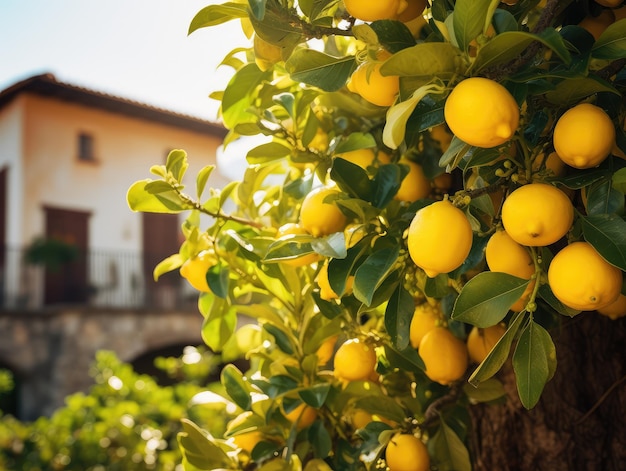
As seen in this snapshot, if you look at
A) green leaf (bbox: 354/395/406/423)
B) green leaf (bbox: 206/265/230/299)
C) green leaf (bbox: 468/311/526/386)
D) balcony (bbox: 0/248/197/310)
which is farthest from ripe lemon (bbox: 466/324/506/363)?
balcony (bbox: 0/248/197/310)

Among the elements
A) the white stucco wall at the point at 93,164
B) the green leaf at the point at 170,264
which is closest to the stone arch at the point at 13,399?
the white stucco wall at the point at 93,164

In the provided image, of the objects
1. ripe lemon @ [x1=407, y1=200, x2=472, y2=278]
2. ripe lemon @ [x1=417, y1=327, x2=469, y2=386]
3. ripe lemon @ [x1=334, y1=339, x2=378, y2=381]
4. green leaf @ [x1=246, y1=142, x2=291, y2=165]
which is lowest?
ripe lemon @ [x1=334, y1=339, x2=378, y2=381]

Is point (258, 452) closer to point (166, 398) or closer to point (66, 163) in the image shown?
point (166, 398)

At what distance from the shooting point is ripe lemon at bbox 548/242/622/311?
583mm

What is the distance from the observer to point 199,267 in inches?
35.7

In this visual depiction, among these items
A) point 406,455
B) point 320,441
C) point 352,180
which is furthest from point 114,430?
point 352,180

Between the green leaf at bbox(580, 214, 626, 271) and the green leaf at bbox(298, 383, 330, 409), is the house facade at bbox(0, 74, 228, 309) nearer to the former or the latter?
the green leaf at bbox(298, 383, 330, 409)

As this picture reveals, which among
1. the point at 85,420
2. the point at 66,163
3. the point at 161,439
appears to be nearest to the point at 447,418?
the point at 161,439

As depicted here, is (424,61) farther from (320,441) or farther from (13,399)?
(13,399)

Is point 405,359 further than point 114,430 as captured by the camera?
No

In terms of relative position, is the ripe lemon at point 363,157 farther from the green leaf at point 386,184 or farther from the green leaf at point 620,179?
the green leaf at point 620,179

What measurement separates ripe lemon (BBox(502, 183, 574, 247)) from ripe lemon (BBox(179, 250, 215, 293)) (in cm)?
44

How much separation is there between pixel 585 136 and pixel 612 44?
0.09 metres

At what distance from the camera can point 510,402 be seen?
95 cm
